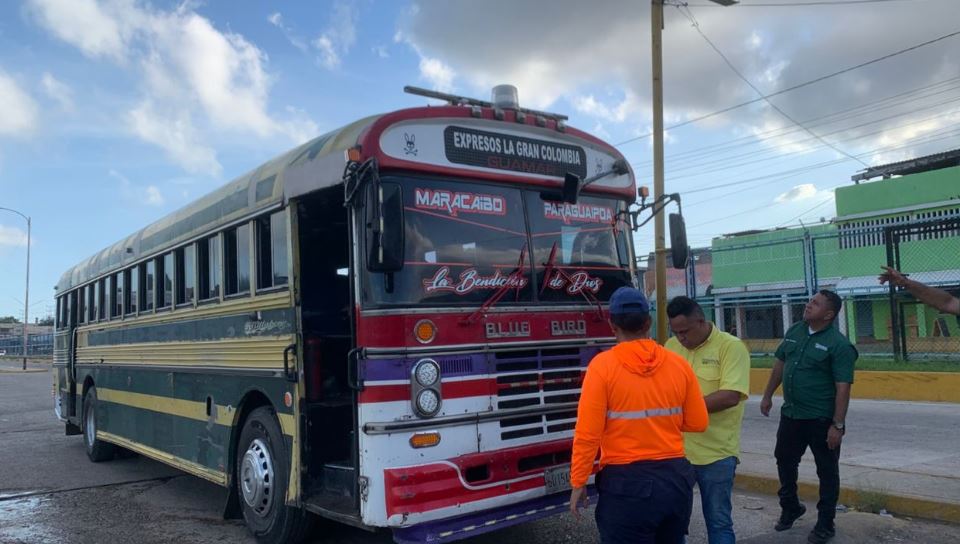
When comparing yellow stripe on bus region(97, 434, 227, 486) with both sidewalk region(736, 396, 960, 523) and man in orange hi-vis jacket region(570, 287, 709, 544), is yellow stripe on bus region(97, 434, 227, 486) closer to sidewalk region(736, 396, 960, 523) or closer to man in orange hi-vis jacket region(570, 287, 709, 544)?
man in orange hi-vis jacket region(570, 287, 709, 544)

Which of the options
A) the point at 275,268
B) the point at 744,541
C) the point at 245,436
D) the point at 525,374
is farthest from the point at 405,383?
the point at 744,541

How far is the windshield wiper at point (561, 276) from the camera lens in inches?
220

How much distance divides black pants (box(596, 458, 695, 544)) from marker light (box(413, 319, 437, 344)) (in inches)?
70.5

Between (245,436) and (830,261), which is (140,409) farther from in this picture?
(830,261)

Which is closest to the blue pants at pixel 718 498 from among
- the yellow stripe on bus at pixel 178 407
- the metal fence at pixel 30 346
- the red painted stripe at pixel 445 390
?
the red painted stripe at pixel 445 390

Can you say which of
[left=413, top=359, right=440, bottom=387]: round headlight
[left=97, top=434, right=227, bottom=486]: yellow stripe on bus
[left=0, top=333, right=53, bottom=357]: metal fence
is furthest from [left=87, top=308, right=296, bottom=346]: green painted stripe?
[left=0, top=333, right=53, bottom=357]: metal fence

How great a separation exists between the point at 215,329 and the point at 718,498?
465 cm

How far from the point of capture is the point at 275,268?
234 inches

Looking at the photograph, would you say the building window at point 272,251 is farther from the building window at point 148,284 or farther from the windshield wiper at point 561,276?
the building window at point 148,284

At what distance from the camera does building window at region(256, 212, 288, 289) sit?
19.1 ft

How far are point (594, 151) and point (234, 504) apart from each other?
4.29 m

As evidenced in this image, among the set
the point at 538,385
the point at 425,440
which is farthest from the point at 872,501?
the point at 425,440

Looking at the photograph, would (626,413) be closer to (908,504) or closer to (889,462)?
(908,504)

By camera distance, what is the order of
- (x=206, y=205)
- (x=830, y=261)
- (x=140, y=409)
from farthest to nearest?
(x=830, y=261) → (x=140, y=409) → (x=206, y=205)
